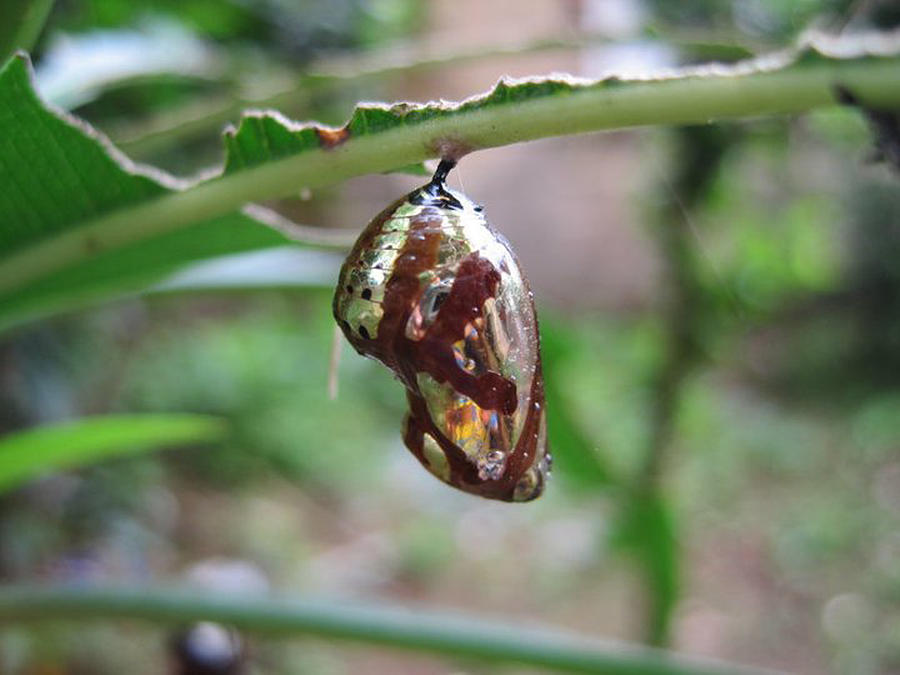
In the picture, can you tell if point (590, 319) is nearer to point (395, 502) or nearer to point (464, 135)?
point (395, 502)

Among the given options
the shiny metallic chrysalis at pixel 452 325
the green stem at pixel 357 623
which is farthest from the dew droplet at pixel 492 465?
the green stem at pixel 357 623

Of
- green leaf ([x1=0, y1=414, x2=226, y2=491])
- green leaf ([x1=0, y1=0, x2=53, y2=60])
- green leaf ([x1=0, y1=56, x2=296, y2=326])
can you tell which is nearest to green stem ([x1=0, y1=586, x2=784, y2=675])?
green leaf ([x1=0, y1=414, x2=226, y2=491])

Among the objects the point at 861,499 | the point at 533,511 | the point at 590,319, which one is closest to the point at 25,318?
the point at 533,511

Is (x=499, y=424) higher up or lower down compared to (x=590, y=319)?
lower down

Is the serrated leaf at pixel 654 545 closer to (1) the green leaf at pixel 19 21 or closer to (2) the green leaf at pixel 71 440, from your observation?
(2) the green leaf at pixel 71 440

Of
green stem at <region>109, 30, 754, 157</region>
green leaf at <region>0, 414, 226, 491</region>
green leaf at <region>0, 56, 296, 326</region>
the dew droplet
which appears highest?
green stem at <region>109, 30, 754, 157</region>

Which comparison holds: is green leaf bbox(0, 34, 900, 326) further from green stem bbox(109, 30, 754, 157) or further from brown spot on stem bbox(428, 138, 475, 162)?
green stem bbox(109, 30, 754, 157)
